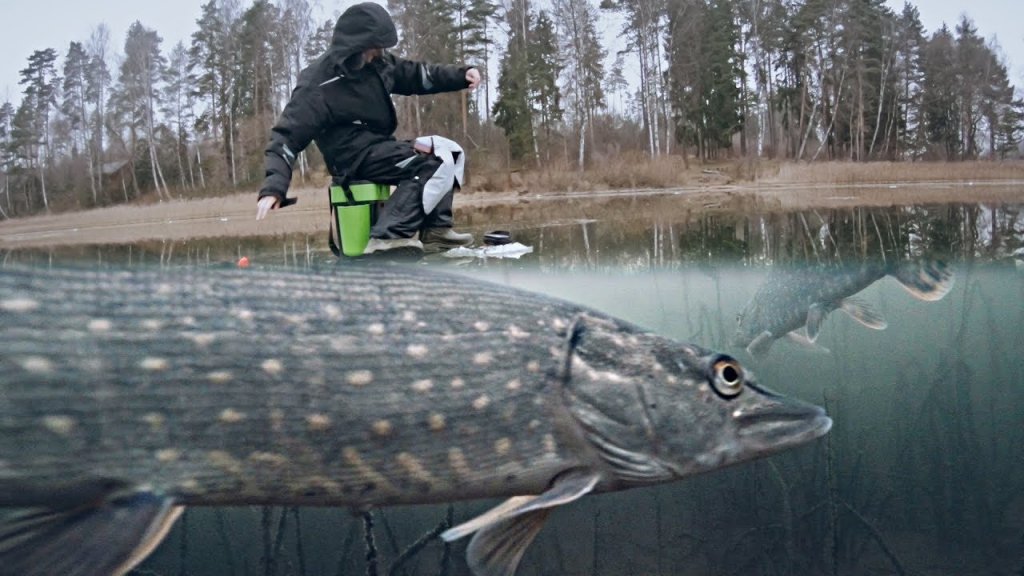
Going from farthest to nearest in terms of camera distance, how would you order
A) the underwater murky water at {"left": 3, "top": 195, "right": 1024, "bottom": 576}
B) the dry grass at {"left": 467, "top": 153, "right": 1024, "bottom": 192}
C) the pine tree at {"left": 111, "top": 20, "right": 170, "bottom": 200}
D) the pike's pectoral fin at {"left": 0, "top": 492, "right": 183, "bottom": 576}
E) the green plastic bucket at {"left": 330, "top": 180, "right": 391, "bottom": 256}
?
1. the dry grass at {"left": 467, "top": 153, "right": 1024, "bottom": 192}
2. the pine tree at {"left": 111, "top": 20, "right": 170, "bottom": 200}
3. the green plastic bucket at {"left": 330, "top": 180, "right": 391, "bottom": 256}
4. the underwater murky water at {"left": 3, "top": 195, "right": 1024, "bottom": 576}
5. the pike's pectoral fin at {"left": 0, "top": 492, "right": 183, "bottom": 576}

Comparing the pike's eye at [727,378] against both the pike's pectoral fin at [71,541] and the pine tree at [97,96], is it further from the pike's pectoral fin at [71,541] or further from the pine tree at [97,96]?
the pine tree at [97,96]

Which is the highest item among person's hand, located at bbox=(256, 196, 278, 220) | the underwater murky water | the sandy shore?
person's hand, located at bbox=(256, 196, 278, 220)

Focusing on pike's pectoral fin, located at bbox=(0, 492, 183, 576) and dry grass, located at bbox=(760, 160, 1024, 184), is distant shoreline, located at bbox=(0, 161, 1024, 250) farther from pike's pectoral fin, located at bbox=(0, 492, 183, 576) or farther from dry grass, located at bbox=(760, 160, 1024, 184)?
pike's pectoral fin, located at bbox=(0, 492, 183, 576)

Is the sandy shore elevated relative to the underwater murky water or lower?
elevated

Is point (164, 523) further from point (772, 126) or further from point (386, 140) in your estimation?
point (772, 126)

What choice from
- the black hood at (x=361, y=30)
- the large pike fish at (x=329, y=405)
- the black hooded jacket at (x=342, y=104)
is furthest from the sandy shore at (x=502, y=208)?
the large pike fish at (x=329, y=405)

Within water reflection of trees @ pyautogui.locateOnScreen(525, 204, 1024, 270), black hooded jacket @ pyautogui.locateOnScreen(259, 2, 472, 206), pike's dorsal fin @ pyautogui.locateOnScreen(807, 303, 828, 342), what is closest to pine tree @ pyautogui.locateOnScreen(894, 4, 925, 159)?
water reflection of trees @ pyautogui.locateOnScreen(525, 204, 1024, 270)
